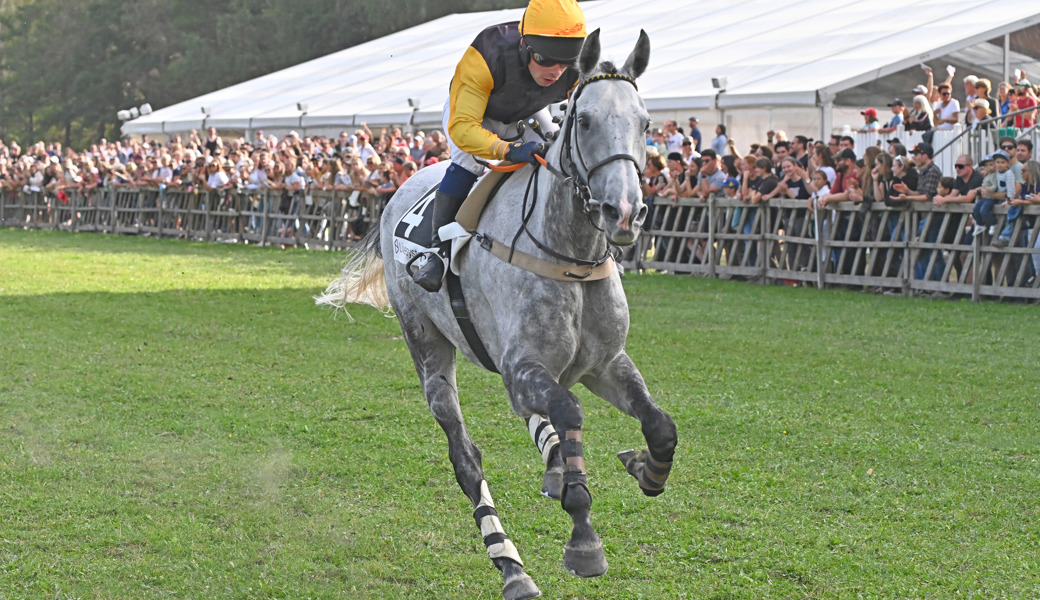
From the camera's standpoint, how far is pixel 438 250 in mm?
6238

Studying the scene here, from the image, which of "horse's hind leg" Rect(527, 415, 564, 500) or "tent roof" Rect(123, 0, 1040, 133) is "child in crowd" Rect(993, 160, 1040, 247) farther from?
"horse's hind leg" Rect(527, 415, 564, 500)

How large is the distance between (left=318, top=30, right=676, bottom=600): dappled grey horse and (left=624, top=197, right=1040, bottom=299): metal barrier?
36.6 feet

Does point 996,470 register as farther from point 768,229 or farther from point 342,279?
point 768,229

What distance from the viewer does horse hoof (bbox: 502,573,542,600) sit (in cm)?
537

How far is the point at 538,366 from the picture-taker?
5.39 metres

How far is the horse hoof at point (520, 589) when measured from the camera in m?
5.37

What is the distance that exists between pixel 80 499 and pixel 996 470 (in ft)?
18.2

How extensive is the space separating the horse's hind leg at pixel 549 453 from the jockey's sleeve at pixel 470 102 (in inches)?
49.5

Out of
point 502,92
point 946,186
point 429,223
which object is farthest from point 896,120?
point 502,92

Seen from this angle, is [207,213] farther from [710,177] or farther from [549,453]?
[549,453]

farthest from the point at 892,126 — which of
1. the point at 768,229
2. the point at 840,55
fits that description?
the point at 840,55

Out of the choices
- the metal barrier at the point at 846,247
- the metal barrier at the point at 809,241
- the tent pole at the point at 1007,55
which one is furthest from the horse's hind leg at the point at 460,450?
the tent pole at the point at 1007,55

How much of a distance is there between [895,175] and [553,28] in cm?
1226

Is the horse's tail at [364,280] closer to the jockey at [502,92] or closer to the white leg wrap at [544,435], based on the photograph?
the jockey at [502,92]
